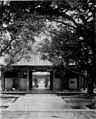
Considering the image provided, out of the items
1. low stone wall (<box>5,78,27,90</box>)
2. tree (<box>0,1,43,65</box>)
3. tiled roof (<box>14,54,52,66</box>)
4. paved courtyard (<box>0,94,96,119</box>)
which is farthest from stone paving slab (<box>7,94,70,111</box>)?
low stone wall (<box>5,78,27,90</box>)

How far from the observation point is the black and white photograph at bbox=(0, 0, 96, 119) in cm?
1223

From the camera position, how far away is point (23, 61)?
33.4 m

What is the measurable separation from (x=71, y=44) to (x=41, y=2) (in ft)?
28.8

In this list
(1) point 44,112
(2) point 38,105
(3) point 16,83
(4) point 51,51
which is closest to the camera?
(1) point 44,112

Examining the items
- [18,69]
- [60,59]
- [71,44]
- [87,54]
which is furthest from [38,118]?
[18,69]

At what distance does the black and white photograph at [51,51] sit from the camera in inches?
482

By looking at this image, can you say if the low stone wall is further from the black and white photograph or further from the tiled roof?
the tiled roof

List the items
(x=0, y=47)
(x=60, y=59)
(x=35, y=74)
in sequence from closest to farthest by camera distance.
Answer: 1. (x=0, y=47)
2. (x=60, y=59)
3. (x=35, y=74)

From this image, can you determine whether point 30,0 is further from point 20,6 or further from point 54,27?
point 54,27

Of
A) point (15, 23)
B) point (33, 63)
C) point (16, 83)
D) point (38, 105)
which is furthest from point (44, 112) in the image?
point (16, 83)

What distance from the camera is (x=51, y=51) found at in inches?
952

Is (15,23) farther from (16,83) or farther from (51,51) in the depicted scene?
(16,83)

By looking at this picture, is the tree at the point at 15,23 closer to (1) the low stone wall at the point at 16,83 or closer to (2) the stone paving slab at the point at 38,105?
(2) the stone paving slab at the point at 38,105

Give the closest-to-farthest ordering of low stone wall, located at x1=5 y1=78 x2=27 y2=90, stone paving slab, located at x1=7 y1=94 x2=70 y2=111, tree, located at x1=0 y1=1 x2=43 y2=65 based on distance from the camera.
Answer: tree, located at x1=0 y1=1 x2=43 y2=65 → stone paving slab, located at x1=7 y1=94 x2=70 y2=111 → low stone wall, located at x1=5 y1=78 x2=27 y2=90
